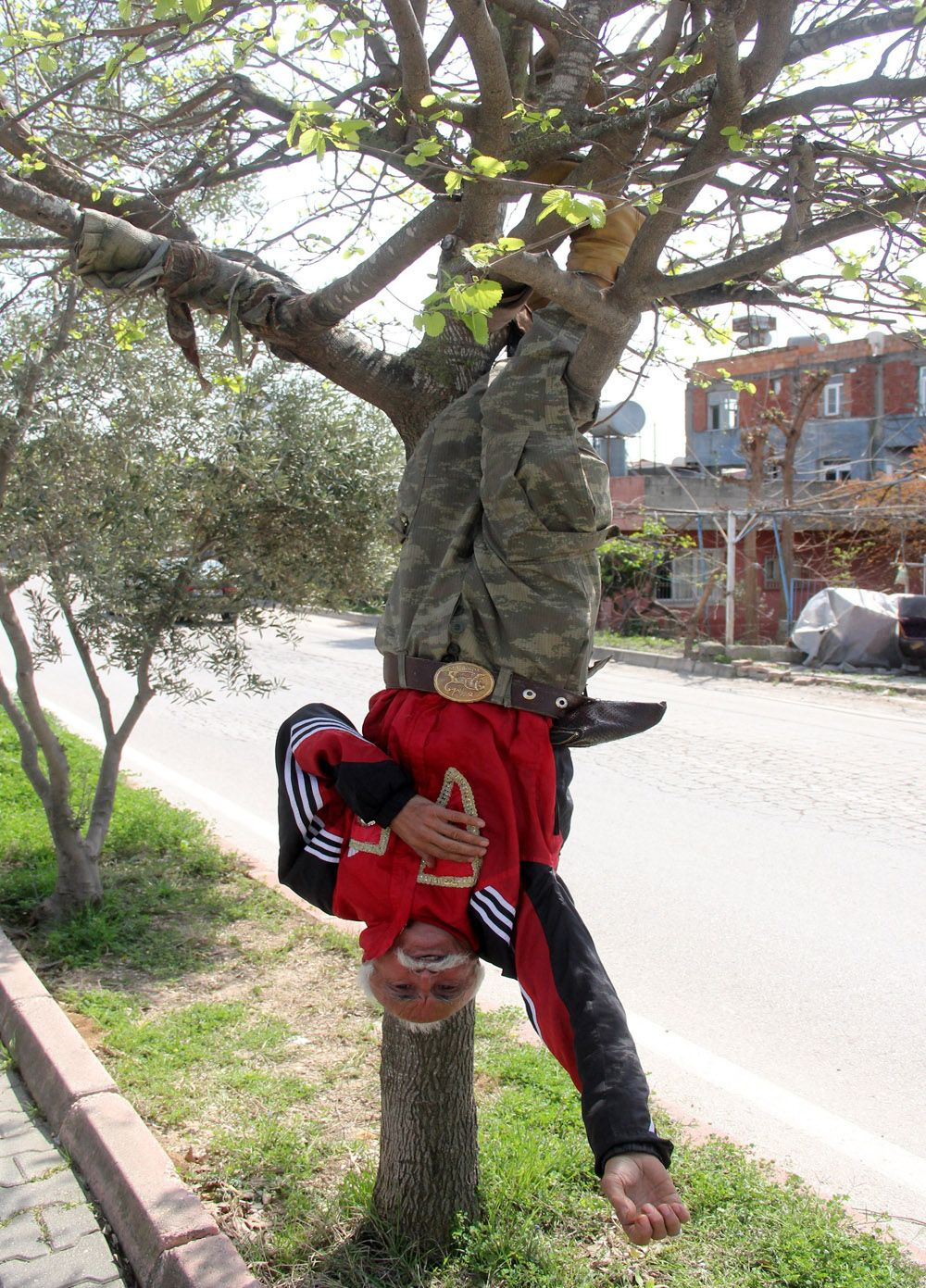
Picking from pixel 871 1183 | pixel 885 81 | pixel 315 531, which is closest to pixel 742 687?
pixel 315 531

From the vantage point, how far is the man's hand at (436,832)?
7.63 ft

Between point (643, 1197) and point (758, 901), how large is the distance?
4707 mm

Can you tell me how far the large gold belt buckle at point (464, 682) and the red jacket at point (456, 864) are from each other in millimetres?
31

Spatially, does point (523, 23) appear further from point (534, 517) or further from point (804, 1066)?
point (804, 1066)

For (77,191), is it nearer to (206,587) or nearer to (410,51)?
(410,51)

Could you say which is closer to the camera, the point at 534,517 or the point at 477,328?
the point at 477,328

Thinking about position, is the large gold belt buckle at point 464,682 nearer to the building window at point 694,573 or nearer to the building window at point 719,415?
the building window at point 694,573

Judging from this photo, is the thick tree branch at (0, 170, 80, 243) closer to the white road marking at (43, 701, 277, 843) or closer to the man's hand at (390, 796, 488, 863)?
the man's hand at (390, 796, 488, 863)

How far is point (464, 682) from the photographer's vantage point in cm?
253

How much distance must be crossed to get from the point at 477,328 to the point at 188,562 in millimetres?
3669

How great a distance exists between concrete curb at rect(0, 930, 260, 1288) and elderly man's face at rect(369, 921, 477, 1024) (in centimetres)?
97

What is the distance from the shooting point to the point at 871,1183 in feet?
11.7

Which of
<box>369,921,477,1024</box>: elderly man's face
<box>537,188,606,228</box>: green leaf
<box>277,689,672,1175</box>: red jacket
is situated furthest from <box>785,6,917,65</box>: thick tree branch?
<box>369,921,477,1024</box>: elderly man's face

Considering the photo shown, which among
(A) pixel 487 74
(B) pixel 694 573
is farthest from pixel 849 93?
Result: (B) pixel 694 573
